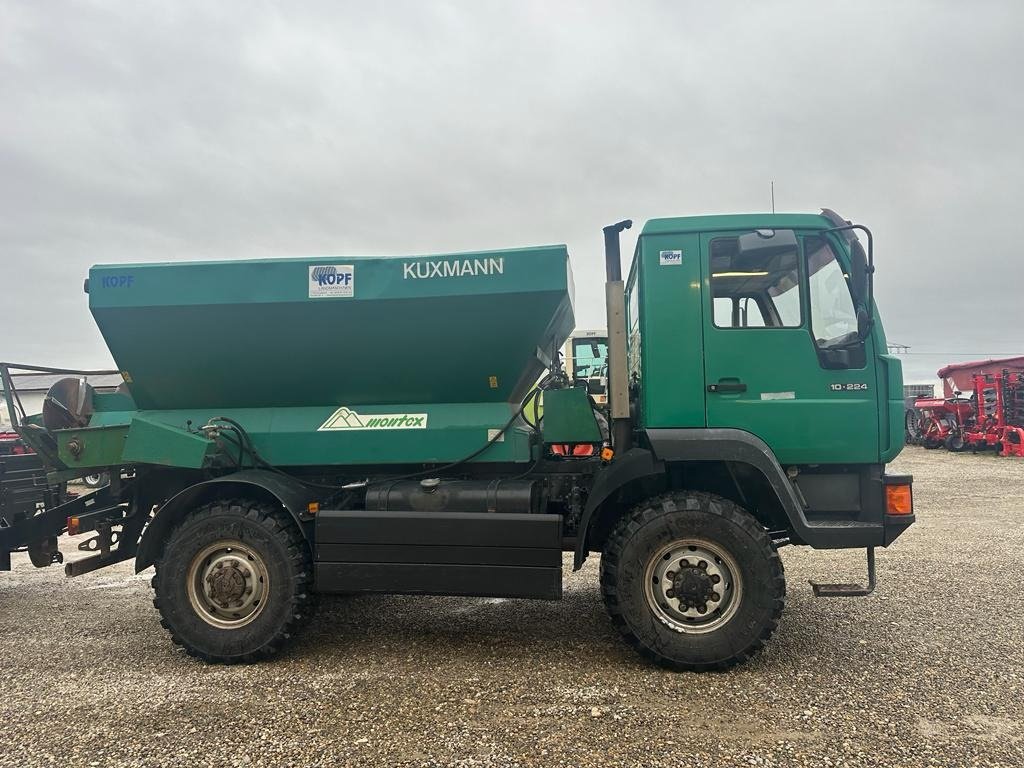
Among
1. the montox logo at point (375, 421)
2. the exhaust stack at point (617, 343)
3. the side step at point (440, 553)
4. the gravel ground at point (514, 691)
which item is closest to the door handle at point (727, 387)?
the exhaust stack at point (617, 343)

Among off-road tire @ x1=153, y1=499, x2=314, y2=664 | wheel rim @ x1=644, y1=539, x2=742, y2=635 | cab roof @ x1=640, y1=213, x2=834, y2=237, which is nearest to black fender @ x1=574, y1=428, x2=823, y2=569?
wheel rim @ x1=644, y1=539, x2=742, y2=635

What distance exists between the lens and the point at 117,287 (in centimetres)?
426

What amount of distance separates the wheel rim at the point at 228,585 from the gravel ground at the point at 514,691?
0.35 m

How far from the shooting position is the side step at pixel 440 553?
394 cm

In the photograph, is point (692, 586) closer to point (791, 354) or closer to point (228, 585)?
point (791, 354)

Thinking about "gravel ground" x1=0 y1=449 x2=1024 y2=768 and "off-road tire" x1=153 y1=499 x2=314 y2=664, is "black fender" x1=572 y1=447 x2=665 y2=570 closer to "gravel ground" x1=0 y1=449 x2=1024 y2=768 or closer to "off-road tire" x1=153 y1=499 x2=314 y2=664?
"gravel ground" x1=0 y1=449 x2=1024 y2=768

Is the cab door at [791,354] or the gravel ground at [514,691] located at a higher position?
the cab door at [791,354]

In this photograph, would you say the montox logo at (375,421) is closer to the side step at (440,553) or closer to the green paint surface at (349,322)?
the green paint surface at (349,322)

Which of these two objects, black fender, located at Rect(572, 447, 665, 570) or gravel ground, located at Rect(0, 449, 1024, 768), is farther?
black fender, located at Rect(572, 447, 665, 570)

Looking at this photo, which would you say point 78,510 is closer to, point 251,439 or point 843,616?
point 251,439

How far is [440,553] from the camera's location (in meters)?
4.02

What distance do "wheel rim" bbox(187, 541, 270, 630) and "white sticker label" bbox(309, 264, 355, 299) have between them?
1835 mm

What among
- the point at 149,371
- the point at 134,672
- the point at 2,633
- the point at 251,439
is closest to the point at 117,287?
the point at 149,371

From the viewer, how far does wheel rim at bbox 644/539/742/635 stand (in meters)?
3.79
